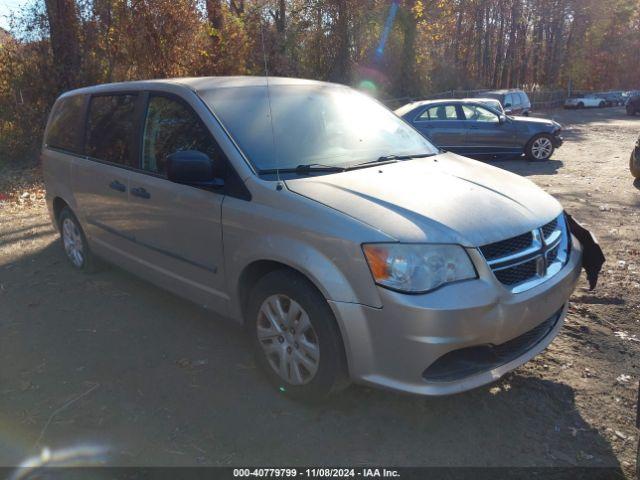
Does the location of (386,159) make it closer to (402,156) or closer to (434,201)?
(402,156)

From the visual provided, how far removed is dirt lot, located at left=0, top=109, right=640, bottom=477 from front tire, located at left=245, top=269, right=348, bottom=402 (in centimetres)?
19

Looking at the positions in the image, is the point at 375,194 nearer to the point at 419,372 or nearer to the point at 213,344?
the point at 419,372

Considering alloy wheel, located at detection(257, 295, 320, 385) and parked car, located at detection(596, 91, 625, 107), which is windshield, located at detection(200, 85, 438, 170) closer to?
alloy wheel, located at detection(257, 295, 320, 385)

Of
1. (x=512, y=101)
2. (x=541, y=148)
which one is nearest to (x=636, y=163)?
(x=541, y=148)

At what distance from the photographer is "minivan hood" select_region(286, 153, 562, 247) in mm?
2740

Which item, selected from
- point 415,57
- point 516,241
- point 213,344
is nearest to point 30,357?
point 213,344

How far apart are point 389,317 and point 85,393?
2010 millimetres

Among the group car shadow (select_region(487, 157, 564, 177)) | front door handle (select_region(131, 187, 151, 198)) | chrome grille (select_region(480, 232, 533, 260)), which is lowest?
car shadow (select_region(487, 157, 564, 177))

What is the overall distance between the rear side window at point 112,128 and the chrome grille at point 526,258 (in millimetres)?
2761

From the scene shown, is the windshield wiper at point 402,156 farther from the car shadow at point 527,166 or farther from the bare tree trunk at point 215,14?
the bare tree trunk at point 215,14

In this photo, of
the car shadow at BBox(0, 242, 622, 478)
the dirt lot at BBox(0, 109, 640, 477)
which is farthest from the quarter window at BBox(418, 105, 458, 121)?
the car shadow at BBox(0, 242, 622, 478)

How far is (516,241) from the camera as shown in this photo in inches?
114

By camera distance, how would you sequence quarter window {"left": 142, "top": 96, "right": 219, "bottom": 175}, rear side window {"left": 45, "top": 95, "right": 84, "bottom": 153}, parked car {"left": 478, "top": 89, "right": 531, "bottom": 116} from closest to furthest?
quarter window {"left": 142, "top": 96, "right": 219, "bottom": 175} < rear side window {"left": 45, "top": 95, "right": 84, "bottom": 153} < parked car {"left": 478, "top": 89, "right": 531, "bottom": 116}

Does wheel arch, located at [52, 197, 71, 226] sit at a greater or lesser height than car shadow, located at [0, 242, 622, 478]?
greater
